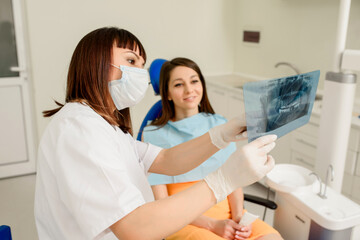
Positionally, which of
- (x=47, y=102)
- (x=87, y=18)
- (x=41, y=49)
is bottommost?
(x=47, y=102)

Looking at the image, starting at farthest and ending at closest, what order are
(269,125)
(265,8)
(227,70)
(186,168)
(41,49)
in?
(227,70) → (265,8) → (41,49) → (186,168) → (269,125)

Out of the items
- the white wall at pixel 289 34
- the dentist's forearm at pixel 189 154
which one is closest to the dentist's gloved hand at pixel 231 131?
the dentist's forearm at pixel 189 154

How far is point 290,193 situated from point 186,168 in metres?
0.48

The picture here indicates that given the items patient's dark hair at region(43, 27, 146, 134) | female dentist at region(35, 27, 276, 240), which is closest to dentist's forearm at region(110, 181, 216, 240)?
female dentist at region(35, 27, 276, 240)

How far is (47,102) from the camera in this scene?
132 inches

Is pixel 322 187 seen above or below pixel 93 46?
below

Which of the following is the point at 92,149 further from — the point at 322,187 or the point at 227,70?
the point at 227,70

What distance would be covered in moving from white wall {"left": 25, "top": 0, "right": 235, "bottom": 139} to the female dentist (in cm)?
224

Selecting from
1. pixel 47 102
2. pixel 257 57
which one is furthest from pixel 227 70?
pixel 47 102

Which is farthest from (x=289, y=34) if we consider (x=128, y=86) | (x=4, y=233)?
(x=4, y=233)

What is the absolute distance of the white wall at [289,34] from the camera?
2.93m

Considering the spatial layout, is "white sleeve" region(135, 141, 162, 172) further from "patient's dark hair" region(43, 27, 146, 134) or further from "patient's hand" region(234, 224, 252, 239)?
"patient's hand" region(234, 224, 252, 239)

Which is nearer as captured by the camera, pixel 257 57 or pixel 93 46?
pixel 93 46

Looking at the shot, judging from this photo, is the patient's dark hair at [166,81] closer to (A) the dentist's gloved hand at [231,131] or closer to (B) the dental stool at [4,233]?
(A) the dentist's gloved hand at [231,131]
